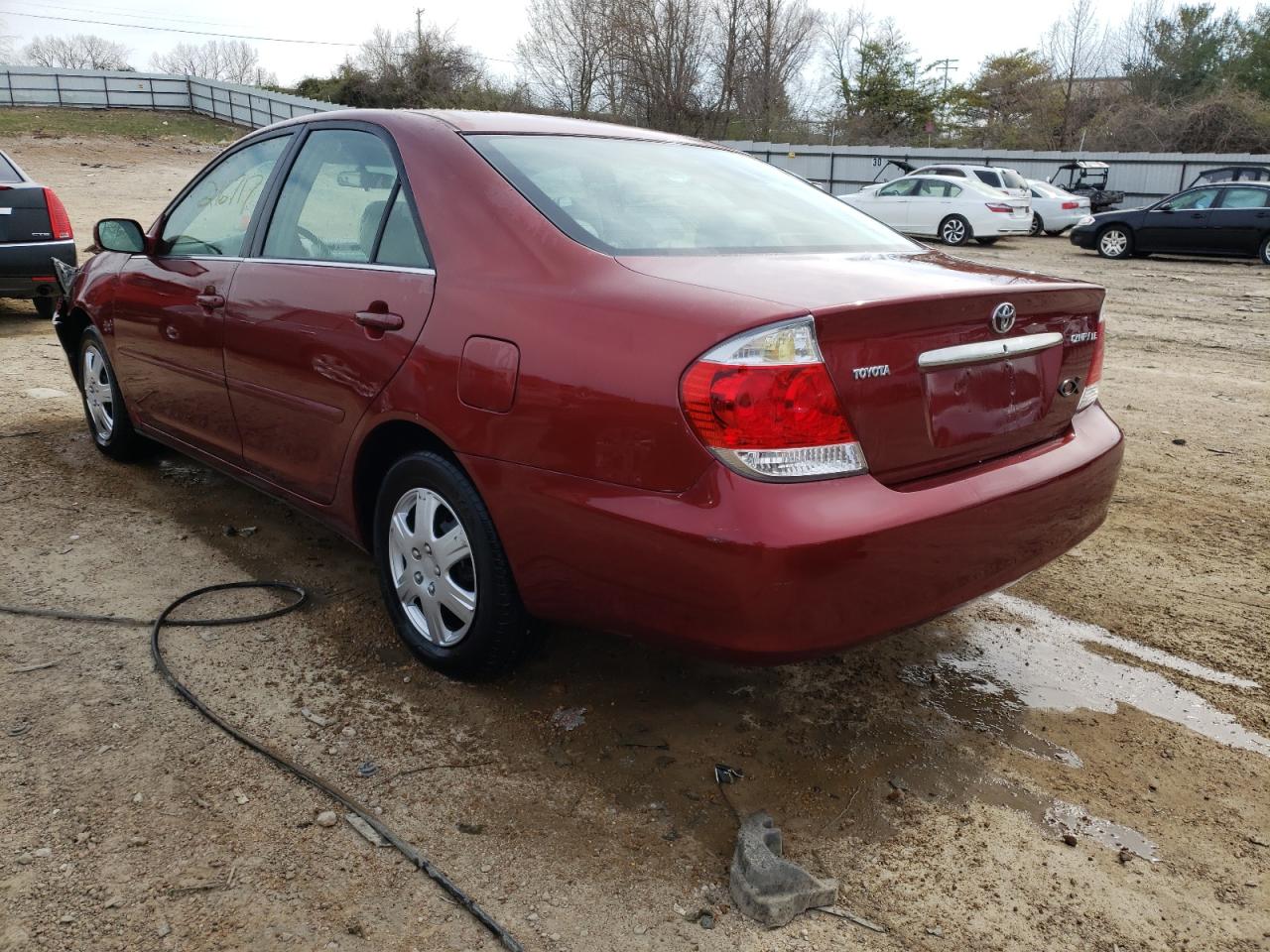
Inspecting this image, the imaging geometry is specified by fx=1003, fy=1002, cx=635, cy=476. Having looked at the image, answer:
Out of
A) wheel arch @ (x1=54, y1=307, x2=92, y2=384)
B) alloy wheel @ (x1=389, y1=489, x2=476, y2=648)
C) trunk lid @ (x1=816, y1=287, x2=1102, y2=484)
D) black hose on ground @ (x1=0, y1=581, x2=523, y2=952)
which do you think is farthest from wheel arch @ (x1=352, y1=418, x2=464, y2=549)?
wheel arch @ (x1=54, y1=307, x2=92, y2=384)

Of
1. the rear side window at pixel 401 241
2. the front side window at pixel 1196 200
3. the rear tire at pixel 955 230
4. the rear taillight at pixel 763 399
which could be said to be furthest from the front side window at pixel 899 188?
the rear taillight at pixel 763 399

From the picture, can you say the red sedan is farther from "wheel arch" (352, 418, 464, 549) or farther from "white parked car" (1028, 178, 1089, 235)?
"white parked car" (1028, 178, 1089, 235)

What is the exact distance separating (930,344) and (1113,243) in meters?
18.4

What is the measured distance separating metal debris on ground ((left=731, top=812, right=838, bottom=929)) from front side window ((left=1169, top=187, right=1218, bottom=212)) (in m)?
18.6

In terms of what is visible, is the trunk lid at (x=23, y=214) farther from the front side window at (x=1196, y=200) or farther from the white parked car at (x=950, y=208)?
the front side window at (x=1196, y=200)

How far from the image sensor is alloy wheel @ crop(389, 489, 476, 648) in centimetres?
276

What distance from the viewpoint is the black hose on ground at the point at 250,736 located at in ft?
6.79

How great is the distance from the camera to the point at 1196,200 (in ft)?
57.1

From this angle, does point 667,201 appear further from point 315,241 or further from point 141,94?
point 141,94

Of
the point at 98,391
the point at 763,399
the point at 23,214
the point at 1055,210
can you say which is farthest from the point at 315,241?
the point at 1055,210

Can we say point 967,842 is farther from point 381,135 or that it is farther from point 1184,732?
point 381,135

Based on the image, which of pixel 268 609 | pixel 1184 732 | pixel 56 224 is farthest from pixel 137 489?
pixel 56 224

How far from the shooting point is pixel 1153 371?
7.64 metres

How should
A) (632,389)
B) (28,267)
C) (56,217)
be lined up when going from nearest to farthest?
(632,389)
(28,267)
(56,217)
